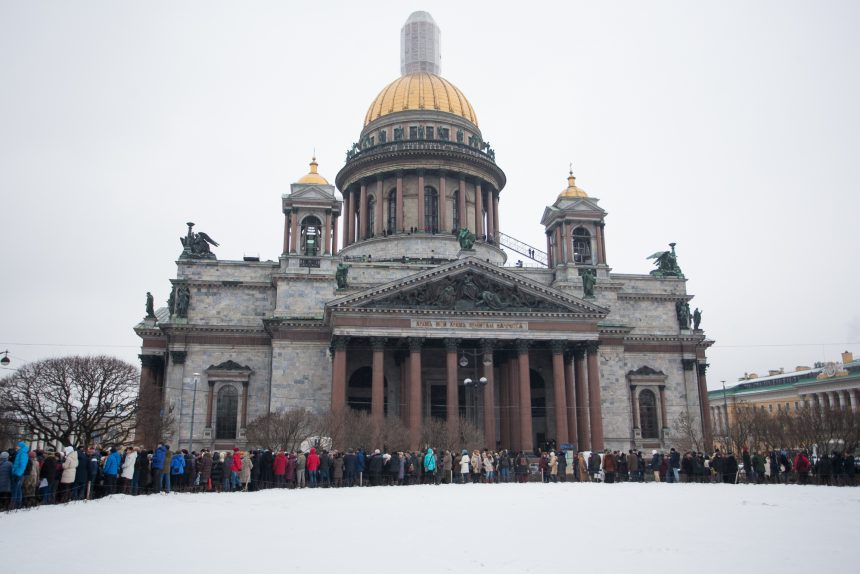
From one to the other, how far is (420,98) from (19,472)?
5263cm

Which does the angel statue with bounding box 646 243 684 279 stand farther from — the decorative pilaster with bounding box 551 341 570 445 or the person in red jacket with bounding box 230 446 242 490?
the person in red jacket with bounding box 230 446 242 490

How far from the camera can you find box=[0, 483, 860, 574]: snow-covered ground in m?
11.7

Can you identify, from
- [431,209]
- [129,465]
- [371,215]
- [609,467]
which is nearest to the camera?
[129,465]

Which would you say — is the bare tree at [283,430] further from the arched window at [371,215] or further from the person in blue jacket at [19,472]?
the arched window at [371,215]

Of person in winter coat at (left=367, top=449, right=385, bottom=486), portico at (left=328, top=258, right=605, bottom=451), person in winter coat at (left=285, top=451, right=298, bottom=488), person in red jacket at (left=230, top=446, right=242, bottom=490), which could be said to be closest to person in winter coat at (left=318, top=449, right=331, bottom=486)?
person in winter coat at (left=285, top=451, right=298, bottom=488)

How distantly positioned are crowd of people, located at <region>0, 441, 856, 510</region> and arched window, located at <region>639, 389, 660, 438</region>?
1560 cm

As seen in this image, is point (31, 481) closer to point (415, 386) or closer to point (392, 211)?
point (415, 386)

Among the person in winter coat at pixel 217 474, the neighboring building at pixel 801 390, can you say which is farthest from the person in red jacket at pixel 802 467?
the neighboring building at pixel 801 390

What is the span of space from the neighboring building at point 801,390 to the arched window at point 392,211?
Result: 36.6 metres

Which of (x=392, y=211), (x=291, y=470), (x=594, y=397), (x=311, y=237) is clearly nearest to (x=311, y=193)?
(x=311, y=237)

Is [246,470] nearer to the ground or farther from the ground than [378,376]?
nearer to the ground

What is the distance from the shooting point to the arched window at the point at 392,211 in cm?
6081

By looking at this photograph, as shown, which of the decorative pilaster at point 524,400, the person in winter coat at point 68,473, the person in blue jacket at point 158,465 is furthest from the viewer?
the decorative pilaster at point 524,400

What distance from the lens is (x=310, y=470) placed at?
27734mm
